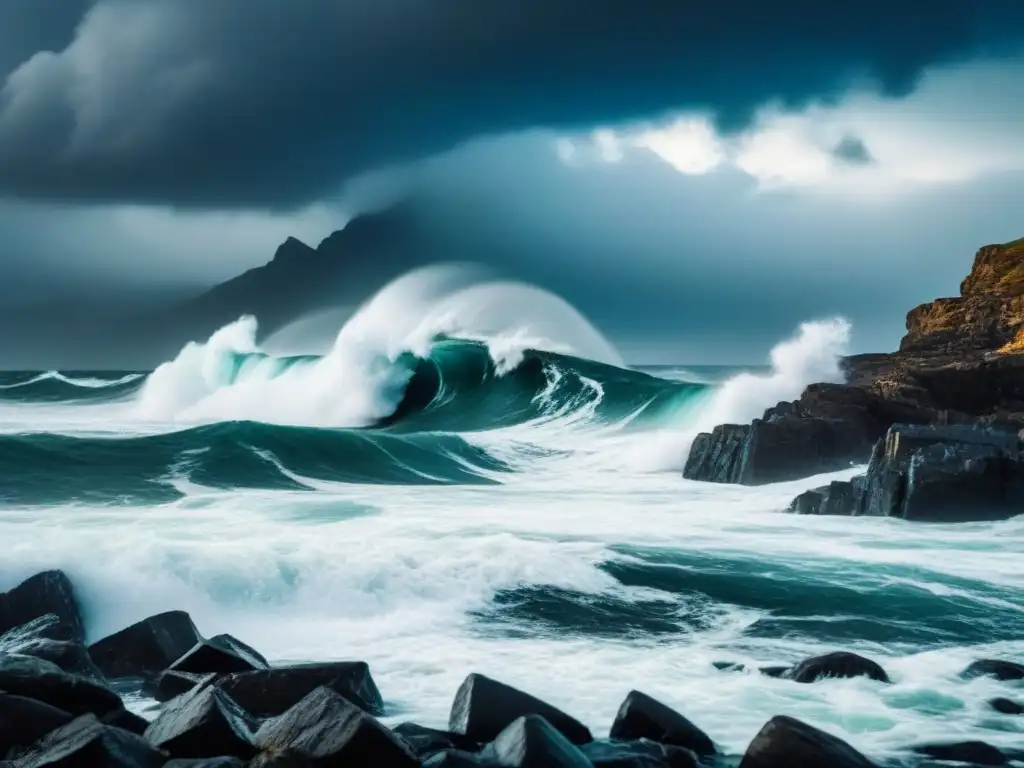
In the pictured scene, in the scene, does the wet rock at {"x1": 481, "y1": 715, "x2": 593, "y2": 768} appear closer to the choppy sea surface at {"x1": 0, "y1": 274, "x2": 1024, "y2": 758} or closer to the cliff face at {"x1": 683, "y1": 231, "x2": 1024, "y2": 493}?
the choppy sea surface at {"x1": 0, "y1": 274, "x2": 1024, "y2": 758}

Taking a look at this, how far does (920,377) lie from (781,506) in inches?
225

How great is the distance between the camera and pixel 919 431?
40.9ft

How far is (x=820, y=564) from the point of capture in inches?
345

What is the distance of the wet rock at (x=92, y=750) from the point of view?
3.39 meters

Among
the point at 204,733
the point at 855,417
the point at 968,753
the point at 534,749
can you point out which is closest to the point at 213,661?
the point at 204,733

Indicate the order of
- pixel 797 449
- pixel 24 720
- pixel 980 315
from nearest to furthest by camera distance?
1. pixel 24 720
2. pixel 797 449
3. pixel 980 315

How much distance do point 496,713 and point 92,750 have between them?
1591 mm

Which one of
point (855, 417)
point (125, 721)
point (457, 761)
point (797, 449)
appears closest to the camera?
point (457, 761)

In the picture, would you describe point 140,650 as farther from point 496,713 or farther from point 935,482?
point 935,482

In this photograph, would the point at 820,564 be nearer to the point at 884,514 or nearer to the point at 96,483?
the point at 884,514

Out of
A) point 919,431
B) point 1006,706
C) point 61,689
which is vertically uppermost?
point 919,431

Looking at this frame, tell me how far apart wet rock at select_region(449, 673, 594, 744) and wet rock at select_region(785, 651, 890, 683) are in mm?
1550

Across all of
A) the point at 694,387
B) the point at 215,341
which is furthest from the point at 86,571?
the point at 215,341

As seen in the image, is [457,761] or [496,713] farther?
[496,713]
